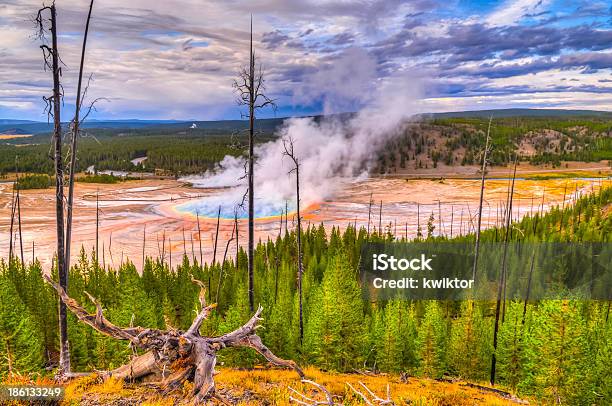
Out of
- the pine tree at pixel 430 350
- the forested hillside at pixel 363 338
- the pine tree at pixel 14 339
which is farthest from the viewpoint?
the pine tree at pixel 430 350

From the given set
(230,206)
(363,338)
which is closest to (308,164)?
(230,206)

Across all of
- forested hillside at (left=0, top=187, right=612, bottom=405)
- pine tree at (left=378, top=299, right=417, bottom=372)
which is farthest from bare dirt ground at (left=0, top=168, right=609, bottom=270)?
pine tree at (left=378, top=299, right=417, bottom=372)

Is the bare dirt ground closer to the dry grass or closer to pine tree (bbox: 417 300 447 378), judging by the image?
pine tree (bbox: 417 300 447 378)

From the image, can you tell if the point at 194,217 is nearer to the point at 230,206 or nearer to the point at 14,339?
the point at 230,206

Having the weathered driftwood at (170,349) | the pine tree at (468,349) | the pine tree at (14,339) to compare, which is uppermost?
the weathered driftwood at (170,349)

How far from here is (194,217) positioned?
303 ft

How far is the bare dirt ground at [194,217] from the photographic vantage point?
7269 cm

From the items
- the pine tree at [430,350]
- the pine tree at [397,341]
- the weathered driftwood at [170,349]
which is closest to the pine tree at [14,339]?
the weathered driftwood at [170,349]

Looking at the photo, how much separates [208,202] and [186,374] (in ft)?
329

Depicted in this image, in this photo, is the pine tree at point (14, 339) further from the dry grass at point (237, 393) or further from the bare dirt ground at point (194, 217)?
the bare dirt ground at point (194, 217)

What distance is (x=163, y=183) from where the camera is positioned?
14712 cm

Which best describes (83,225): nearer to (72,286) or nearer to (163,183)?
(72,286)

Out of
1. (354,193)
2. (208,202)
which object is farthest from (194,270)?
(354,193)

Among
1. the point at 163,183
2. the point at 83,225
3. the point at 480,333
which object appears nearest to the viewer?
the point at 480,333
